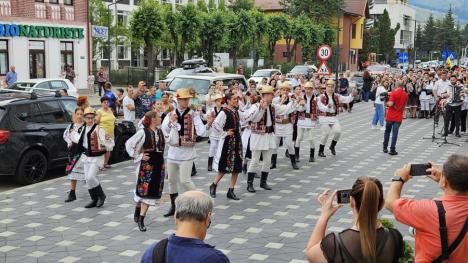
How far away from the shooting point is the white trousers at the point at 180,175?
8727mm

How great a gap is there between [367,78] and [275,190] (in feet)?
66.0

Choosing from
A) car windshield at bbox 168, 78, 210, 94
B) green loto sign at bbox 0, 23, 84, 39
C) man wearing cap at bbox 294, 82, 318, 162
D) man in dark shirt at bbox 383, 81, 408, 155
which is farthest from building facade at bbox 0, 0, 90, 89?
man in dark shirt at bbox 383, 81, 408, 155

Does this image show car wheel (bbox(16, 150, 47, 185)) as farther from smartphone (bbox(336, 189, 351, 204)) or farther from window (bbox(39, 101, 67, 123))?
smartphone (bbox(336, 189, 351, 204))

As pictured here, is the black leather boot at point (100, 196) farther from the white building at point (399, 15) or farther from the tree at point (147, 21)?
the white building at point (399, 15)

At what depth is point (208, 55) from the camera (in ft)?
141

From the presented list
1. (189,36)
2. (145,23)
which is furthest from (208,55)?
(145,23)

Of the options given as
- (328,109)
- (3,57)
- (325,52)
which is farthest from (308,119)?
(3,57)

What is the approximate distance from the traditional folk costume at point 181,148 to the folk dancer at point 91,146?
1.07 meters

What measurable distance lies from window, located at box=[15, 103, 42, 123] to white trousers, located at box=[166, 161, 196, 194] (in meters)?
3.76

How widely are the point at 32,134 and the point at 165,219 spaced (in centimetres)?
380

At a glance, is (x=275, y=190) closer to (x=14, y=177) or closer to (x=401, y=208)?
(x=14, y=177)

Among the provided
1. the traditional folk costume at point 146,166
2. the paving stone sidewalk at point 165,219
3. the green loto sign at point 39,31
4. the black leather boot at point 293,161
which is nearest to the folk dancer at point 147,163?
the traditional folk costume at point 146,166

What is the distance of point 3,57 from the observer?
29.4 metres

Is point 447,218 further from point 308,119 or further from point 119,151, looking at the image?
point 119,151
